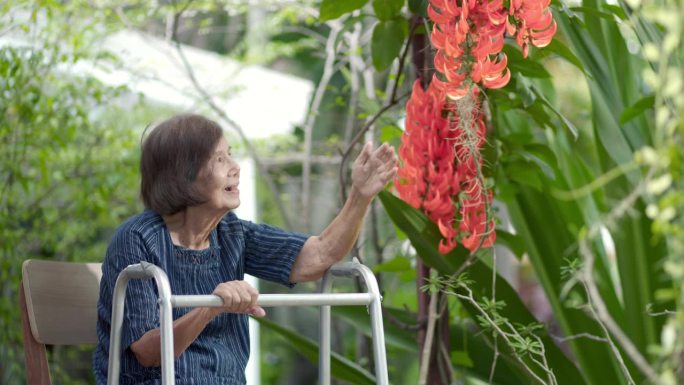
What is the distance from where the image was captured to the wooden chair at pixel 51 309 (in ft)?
6.38

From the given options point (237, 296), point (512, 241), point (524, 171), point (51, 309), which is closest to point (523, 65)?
point (524, 171)

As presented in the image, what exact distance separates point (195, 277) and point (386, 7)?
771 mm

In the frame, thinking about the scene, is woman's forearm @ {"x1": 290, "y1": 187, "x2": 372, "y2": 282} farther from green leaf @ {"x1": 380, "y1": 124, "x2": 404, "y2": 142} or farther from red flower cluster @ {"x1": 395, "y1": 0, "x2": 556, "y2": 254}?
green leaf @ {"x1": 380, "y1": 124, "x2": 404, "y2": 142}

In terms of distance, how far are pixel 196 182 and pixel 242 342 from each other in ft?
1.16

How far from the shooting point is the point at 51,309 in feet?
6.46

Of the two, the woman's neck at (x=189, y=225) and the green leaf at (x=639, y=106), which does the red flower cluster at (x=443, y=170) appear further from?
the woman's neck at (x=189, y=225)

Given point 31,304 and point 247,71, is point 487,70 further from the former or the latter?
point 247,71

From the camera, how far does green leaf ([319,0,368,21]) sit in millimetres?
2201

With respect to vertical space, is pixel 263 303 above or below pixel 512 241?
above

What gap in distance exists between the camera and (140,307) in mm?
1751

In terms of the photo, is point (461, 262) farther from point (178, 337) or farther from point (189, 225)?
point (178, 337)

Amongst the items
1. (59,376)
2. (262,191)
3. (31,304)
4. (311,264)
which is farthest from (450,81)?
(262,191)

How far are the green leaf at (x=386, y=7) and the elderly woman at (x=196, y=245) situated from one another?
53 cm

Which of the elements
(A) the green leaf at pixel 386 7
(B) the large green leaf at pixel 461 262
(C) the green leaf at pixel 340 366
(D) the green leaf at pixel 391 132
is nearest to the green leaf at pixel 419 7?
(A) the green leaf at pixel 386 7
